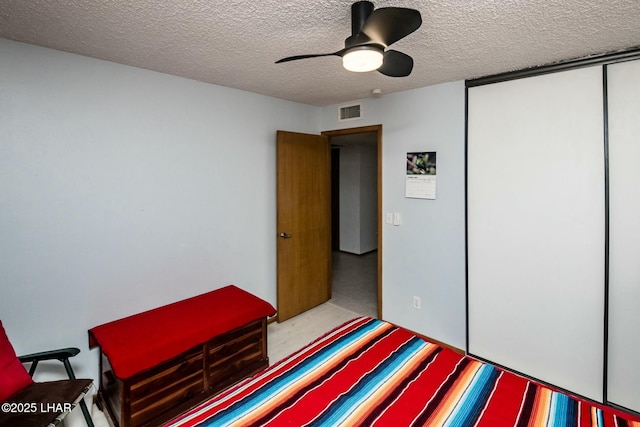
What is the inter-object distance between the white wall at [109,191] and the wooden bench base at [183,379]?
1.76 feet

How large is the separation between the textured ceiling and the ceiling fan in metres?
0.10

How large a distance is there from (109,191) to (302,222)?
1907 mm

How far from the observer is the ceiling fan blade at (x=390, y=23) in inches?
50.3

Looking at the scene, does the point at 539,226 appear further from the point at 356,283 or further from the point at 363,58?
the point at 356,283

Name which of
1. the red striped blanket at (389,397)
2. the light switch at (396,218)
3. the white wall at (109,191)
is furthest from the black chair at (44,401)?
the light switch at (396,218)

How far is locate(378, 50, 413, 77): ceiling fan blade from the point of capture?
1.71 m

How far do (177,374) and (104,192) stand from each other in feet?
4.57

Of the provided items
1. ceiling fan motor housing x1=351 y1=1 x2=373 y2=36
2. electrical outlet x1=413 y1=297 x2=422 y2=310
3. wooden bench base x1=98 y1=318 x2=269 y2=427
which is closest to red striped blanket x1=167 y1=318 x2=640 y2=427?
wooden bench base x1=98 y1=318 x2=269 y2=427

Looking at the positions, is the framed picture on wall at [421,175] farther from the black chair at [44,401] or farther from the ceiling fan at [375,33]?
the black chair at [44,401]

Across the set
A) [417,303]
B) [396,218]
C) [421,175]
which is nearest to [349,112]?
[421,175]

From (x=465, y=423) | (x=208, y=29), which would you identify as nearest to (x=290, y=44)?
(x=208, y=29)

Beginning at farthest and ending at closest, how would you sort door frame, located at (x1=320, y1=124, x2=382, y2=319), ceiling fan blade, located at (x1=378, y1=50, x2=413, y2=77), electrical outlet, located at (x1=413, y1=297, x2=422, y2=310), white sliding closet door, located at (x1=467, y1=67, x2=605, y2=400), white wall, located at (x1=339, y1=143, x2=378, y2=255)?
white wall, located at (x1=339, y1=143, x2=378, y2=255)
door frame, located at (x1=320, y1=124, x2=382, y2=319)
electrical outlet, located at (x1=413, y1=297, x2=422, y2=310)
white sliding closet door, located at (x1=467, y1=67, x2=605, y2=400)
ceiling fan blade, located at (x1=378, y1=50, x2=413, y2=77)

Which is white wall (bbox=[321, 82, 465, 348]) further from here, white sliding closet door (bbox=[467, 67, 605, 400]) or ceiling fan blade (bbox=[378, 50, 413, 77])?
ceiling fan blade (bbox=[378, 50, 413, 77])

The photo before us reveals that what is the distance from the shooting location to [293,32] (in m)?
1.83
